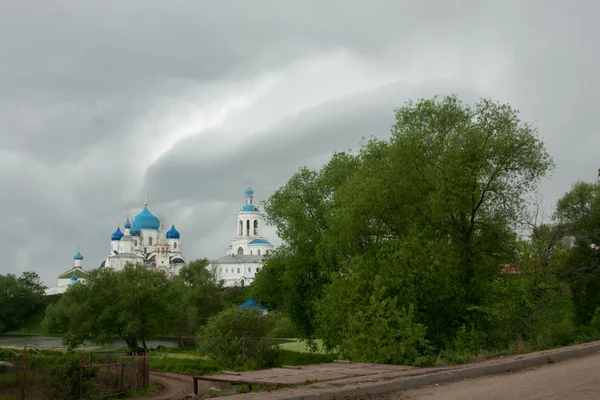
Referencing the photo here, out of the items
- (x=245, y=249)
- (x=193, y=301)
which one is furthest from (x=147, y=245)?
(x=193, y=301)

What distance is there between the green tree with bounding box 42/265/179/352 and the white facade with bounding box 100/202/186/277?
288ft

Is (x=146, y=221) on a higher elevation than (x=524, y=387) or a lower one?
higher

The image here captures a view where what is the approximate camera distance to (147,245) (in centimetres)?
15012

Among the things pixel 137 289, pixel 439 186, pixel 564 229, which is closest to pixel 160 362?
pixel 137 289

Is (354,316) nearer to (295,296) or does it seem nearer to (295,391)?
(295,296)

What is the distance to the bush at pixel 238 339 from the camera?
37.3 meters

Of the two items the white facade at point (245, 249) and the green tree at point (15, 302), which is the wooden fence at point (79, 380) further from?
the white facade at point (245, 249)

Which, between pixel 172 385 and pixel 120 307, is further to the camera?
pixel 120 307

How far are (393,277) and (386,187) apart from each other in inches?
182

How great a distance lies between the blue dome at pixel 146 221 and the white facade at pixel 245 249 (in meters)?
18.8

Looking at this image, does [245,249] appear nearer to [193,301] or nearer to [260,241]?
[260,241]

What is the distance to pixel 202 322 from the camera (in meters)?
64.3

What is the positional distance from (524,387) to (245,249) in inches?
5333

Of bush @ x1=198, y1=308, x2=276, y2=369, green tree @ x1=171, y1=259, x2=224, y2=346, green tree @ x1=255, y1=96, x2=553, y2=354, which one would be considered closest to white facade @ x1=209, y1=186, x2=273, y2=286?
green tree @ x1=171, y1=259, x2=224, y2=346
